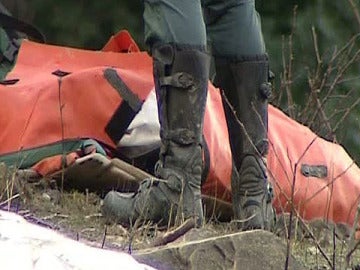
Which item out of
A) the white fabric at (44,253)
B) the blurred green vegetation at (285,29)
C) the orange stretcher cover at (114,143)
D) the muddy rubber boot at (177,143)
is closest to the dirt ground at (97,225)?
the muddy rubber boot at (177,143)

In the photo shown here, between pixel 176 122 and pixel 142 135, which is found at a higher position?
pixel 176 122

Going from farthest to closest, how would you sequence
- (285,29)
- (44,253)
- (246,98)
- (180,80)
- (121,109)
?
(285,29)
(121,109)
(246,98)
(180,80)
(44,253)

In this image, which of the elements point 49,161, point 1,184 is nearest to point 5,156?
point 49,161

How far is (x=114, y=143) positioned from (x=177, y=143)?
631 millimetres

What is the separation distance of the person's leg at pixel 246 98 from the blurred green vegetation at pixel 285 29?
2089 mm

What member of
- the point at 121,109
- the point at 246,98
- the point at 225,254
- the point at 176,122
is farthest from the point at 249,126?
the point at 225,254

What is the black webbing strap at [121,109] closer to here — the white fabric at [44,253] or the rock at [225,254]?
the rock at [225,254]

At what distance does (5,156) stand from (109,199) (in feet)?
1.72

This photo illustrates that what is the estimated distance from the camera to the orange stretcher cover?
3.75 meters

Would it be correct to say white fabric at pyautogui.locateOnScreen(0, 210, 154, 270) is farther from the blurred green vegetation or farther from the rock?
the blurred green vegetation

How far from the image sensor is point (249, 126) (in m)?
3.44

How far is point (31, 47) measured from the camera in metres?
4.57

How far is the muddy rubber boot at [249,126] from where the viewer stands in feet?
11.2

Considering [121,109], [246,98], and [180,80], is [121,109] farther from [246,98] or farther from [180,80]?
[180,80]
